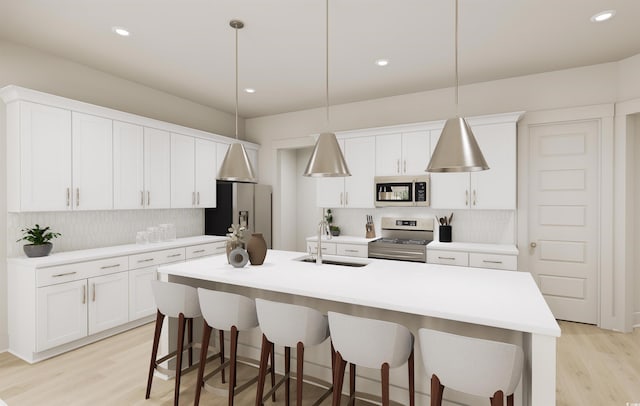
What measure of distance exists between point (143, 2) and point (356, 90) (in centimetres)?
271

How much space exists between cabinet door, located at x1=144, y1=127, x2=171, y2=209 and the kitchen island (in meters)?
1.74

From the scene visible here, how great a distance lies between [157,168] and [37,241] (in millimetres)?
1471

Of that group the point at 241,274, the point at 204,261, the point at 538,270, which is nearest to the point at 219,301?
the point at 241,274

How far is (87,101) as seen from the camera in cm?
380

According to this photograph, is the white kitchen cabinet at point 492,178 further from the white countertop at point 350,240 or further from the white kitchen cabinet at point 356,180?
the white countertop at point 350,240

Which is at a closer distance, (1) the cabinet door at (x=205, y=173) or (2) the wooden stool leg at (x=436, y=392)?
(2) the wooden stool leg at (x=436, y=392)

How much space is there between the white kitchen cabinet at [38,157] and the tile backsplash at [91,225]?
0.26m

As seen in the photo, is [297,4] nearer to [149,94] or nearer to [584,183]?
[149,94]

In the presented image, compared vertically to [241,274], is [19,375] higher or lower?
lower

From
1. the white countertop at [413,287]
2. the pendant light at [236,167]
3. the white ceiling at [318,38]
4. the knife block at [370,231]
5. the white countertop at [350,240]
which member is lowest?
the white countertop at [350,240]

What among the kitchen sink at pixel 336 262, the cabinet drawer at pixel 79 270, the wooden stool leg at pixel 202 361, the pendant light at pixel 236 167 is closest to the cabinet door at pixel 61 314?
the cabinet drawer at pixel 79 270

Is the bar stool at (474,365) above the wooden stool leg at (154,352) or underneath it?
above

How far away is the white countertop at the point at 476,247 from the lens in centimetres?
379

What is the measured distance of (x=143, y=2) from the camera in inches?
101
